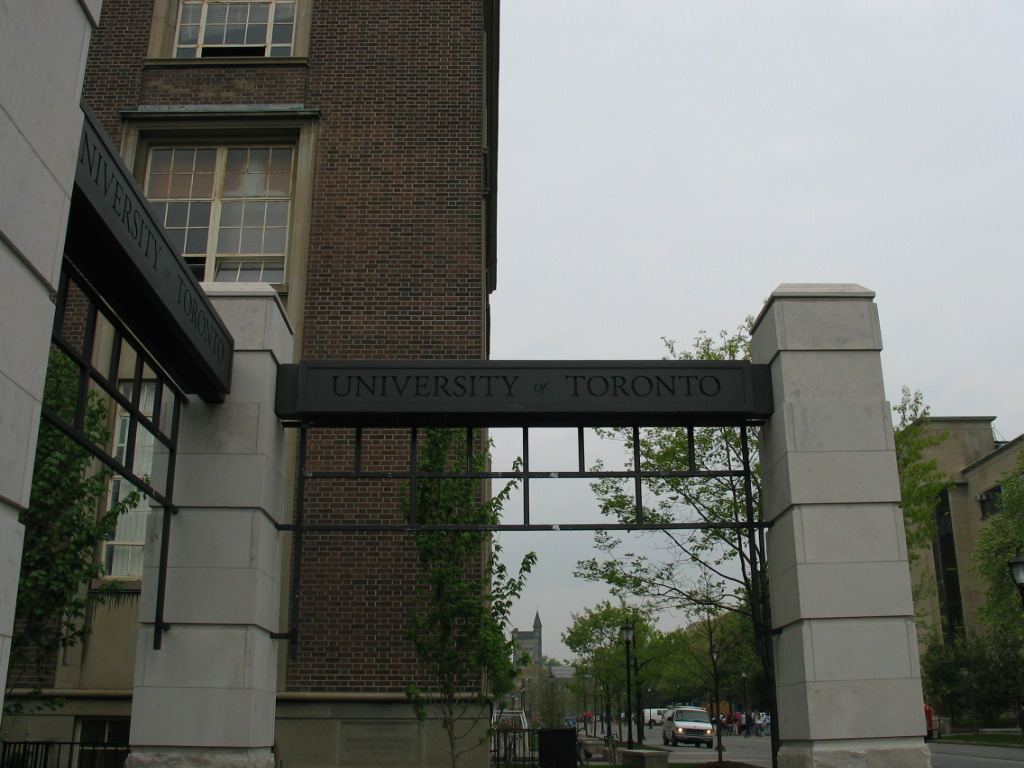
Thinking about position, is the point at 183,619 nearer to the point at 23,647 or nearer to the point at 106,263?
the point at 106,263

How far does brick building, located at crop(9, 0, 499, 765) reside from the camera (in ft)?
42.8

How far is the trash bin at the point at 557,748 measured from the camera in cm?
1627

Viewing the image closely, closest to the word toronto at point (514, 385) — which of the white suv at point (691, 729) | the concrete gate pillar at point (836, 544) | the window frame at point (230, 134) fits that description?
the concrete gate pillar at point (836, 544)

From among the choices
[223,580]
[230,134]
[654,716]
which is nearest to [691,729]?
[230,134]

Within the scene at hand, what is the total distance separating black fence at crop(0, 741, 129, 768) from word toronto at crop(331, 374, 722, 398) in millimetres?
7288

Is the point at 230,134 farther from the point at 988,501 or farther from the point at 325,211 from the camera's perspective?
the point at 988,501

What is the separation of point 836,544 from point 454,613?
616 centimetres

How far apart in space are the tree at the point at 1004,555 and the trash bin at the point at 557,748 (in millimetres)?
26039

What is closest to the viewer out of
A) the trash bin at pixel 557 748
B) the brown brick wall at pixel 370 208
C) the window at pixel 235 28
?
the brown brick wall at pixel 370 208

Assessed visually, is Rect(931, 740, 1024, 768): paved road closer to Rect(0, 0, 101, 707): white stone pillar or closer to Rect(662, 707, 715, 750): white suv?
Rect(662, 707, 715, 750): white suv

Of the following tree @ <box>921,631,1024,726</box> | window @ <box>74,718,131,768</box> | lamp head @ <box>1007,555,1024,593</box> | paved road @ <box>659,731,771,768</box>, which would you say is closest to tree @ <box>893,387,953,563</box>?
lamp head @ <box>1007,555,1024,593</box>

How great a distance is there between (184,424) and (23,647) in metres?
5.65

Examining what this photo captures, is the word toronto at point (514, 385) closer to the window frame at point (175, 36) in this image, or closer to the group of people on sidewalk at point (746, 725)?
the window frame at point (175, 36)

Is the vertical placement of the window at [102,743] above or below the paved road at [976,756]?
above
